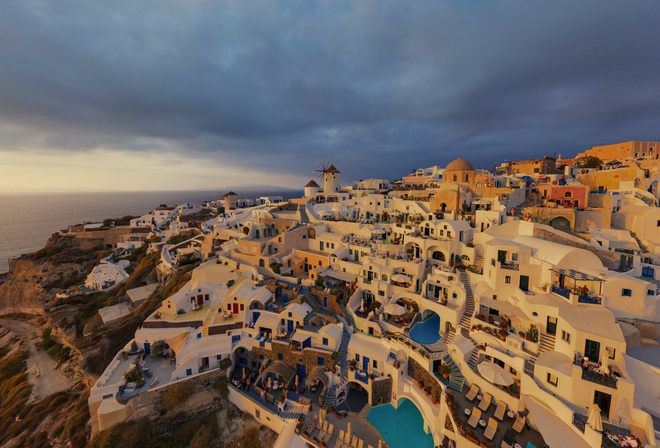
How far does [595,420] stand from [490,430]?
477cm

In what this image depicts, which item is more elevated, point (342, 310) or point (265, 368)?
point (342, 310)

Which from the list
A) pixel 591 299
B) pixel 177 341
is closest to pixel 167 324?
pixel 177 341

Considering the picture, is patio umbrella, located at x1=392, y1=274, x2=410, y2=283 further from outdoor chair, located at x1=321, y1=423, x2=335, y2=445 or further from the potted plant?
outdoor chair, located at x1=321, y1=423, x2=335, y2=445

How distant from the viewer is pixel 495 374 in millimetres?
15867

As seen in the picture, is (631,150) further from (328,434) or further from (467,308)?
(328,434)

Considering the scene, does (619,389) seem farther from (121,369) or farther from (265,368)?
(121,369)

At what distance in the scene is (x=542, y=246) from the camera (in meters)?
21.7

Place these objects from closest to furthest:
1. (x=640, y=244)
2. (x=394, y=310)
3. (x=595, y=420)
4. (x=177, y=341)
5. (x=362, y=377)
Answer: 1. (x=595, y=420)
2. (x=362, y=377)
3. (x=394, y=310)
4. (x=177, y=341)
5. (x=640, y=244)

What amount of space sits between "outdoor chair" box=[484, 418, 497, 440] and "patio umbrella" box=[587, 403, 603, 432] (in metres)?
4.23

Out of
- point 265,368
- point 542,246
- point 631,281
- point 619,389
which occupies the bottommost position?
point 265,368

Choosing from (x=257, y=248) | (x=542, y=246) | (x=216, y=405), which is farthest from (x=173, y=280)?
(x=542, y=246)

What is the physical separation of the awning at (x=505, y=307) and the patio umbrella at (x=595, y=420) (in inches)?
287

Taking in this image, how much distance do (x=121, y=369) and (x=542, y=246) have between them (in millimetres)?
39984

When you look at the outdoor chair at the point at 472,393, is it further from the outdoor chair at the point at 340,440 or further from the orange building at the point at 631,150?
the orange building at the point at 631,150
